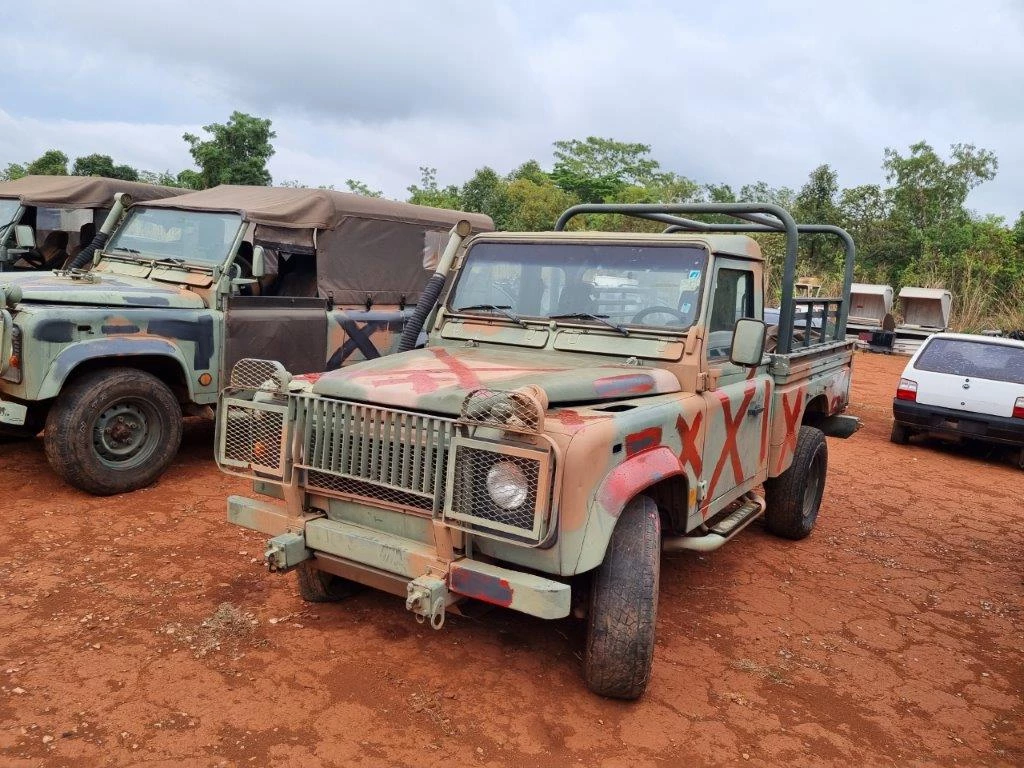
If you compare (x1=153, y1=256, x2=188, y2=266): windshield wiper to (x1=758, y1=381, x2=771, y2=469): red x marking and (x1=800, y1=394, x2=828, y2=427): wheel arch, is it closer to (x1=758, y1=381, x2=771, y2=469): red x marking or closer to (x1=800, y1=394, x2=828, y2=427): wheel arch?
(x1=758, y1=381, x2=771, y2=469): red x marking

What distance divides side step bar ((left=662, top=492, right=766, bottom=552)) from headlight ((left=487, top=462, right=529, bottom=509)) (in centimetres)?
112

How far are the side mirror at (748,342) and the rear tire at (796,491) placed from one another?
1.66 m

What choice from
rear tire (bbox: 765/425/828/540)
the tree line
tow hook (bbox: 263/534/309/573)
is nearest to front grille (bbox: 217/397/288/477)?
tow hook (bbox: 263/534/309/573)

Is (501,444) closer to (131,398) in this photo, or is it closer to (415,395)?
(415,395)

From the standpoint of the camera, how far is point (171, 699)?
3.06 metres

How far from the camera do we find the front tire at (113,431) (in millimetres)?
5117

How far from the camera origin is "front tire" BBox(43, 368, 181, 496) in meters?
5.12

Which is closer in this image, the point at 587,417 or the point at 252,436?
the point at 587,417

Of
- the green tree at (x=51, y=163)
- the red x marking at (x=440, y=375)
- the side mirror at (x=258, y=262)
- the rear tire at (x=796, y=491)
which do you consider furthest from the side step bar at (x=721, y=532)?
the green tree at (x=51, y=163)

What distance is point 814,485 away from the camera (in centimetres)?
568

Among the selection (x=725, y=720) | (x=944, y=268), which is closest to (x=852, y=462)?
(x=725, y=720)

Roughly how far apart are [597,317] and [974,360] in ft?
22.1

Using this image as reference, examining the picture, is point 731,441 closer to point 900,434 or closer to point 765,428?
point 765,428

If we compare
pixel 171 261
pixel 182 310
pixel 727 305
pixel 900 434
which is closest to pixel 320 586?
pixel 727 305
